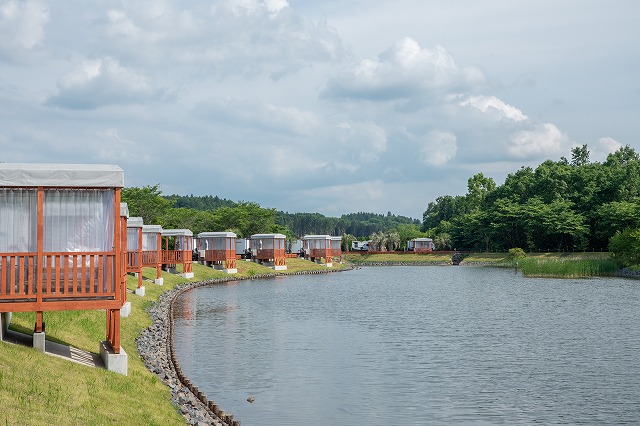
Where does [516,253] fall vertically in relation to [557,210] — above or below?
below

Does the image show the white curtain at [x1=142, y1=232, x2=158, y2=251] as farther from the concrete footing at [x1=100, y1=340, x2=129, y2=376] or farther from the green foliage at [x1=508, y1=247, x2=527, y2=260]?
the green foliage at [x1=508, y1=247, x2=527, y2=260]

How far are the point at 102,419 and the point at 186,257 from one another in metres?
54.1

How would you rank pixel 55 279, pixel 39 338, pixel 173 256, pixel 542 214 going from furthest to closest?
pixel 542 214, pixel 173 256, pixel 55 279, pixel 39 338

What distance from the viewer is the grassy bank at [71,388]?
13.1 metres

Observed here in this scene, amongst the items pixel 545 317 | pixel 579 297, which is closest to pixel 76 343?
pixel 545 317

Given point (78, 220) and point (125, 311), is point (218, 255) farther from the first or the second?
point (78, 220)

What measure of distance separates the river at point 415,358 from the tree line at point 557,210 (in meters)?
62.4

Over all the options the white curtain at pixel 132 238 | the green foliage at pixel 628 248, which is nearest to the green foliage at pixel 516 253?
the green foliage at pixel 628 248

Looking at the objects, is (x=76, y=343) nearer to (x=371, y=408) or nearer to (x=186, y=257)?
(x=371, y=408)

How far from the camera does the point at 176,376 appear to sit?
75.0 feet

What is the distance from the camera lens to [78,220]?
60.4ft

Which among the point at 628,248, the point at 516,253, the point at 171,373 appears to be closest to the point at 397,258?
the point at 516,253

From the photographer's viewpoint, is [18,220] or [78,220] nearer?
[18,220]

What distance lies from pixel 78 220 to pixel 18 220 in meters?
1.42
